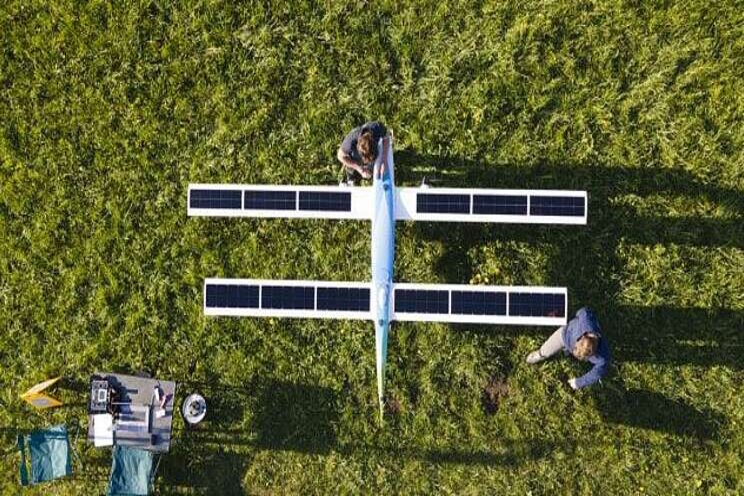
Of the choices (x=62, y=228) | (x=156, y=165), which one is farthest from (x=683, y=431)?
(x=62, y=228)

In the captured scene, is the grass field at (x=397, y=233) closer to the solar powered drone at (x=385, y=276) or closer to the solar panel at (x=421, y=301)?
the solar powered drone at (x=385, y=276)

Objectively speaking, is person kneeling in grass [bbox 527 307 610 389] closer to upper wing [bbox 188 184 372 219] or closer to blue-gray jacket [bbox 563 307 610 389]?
blue-gray jacket [bbox 563 307 610 389]

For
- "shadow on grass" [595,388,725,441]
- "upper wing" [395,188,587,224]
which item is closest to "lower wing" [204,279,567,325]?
"upper wing" [395,188,587,224]

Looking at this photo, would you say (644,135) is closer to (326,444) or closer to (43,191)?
(326,444)

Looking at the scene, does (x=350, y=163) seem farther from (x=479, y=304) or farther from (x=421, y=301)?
(x=479, y=304)

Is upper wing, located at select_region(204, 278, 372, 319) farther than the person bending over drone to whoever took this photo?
Yes

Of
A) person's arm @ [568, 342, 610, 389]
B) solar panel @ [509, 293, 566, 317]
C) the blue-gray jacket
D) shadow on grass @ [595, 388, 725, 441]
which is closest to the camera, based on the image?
the blue-gray jacket
